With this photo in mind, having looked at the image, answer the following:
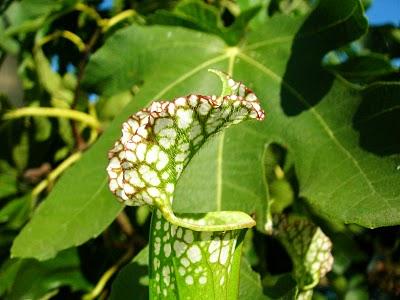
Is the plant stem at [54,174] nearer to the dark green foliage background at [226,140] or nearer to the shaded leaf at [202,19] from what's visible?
the dark green foliage background at [226,140]

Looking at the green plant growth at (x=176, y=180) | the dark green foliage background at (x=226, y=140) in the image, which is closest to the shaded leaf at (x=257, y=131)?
the dark green foliage background at (x=226, y=140)

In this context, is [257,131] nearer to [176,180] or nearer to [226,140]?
[226,140]

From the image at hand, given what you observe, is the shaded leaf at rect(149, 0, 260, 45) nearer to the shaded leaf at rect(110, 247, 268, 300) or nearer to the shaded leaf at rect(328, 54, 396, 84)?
the shaded leaf at rect(328, 54, 396, 84)

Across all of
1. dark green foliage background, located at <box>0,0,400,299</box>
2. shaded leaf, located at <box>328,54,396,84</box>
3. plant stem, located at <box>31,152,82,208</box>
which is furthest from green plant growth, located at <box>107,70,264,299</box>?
plant stem, located at <box>31,152,82,208</box>

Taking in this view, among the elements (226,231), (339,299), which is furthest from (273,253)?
(226,231)

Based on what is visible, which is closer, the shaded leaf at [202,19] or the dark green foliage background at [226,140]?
the dark green foliage background at [226,140]

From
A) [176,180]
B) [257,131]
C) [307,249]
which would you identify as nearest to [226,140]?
[257,131]

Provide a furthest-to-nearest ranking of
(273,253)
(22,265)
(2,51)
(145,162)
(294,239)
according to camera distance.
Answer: (2,51) < (273,253) < (22,265) < (294,239) < (145,162)

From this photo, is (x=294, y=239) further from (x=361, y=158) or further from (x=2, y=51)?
(x=2, y=51)
